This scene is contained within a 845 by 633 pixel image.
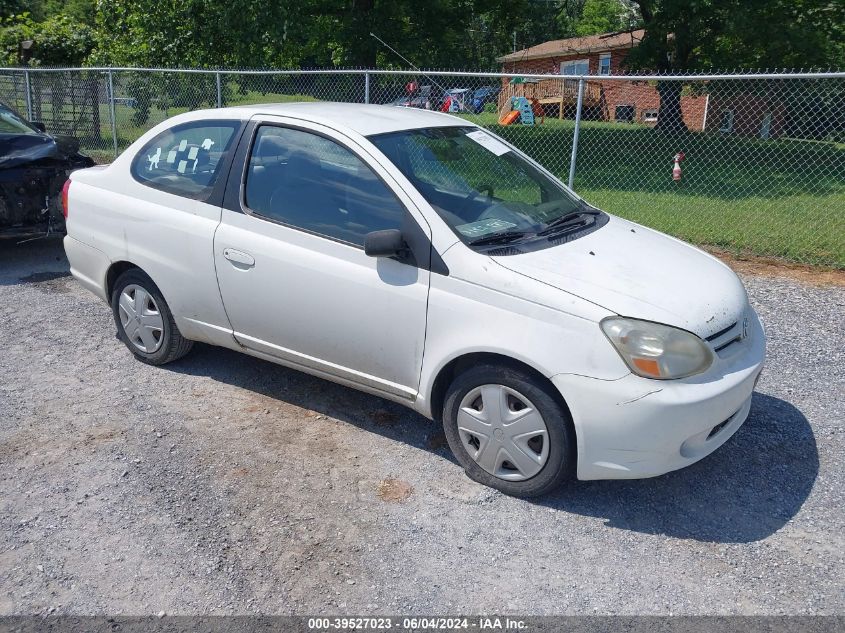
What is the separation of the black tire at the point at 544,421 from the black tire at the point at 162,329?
6.89ft

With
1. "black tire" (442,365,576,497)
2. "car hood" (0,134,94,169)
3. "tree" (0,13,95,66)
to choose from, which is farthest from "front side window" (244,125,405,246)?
"tree" (0,13,95,66)

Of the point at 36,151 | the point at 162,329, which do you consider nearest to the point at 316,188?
the point at 162,329

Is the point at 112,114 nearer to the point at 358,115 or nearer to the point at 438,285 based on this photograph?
the point at 358,115

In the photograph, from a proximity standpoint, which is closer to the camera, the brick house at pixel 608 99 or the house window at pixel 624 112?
the brick house at pixel 608 99

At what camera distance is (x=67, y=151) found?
7.75 metres

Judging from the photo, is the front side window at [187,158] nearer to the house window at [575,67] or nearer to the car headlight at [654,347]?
the car headlight at [654,347]

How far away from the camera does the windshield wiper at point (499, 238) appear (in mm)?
3814

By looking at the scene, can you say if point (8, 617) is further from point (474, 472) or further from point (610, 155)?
point (610, 155)

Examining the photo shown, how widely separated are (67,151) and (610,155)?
12.0 metres

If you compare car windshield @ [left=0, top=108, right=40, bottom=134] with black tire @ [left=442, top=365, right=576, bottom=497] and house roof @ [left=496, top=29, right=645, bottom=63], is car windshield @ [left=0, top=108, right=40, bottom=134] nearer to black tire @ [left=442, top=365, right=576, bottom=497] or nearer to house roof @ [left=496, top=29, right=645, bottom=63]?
black tire @ [left=442, top=365, right=576, bottom=497]

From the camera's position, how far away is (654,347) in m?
3.35

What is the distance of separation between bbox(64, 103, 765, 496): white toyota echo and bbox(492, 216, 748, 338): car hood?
13mm

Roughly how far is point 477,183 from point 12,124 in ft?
19.6

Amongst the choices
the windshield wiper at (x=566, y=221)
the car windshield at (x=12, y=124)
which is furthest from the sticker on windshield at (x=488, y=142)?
the car windshield at (x=12, y=124)
